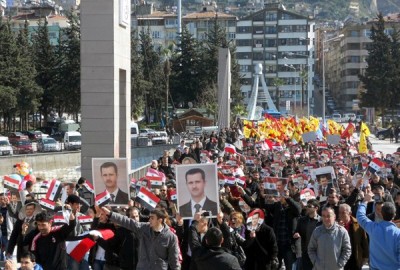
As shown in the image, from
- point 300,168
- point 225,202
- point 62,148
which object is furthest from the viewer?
point 62,148

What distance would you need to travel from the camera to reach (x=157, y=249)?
10.1m

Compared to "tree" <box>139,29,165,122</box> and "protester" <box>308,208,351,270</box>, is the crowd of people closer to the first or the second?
"protester" <box>308,208,351,270</box>

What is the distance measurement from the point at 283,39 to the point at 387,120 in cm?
6171

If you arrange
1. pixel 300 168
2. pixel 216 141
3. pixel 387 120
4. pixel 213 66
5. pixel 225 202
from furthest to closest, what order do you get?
pixel 387 120
pixel 213 66
pixel 216 141
pixel 300 168
pixel 225 202

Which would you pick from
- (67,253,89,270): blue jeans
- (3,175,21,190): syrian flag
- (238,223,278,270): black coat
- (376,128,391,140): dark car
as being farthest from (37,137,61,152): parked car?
(238,223,278,270): black coat

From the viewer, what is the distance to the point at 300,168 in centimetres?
2266

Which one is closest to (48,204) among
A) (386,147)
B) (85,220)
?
(85,220)

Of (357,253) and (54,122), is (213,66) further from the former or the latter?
(357,253)

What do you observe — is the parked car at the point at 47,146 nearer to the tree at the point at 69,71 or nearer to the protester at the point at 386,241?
the tree at the point at 69,71

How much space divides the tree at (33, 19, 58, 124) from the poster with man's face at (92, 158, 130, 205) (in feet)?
212

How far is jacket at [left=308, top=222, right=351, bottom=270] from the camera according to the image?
10.4m

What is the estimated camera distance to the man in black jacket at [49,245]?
34.4ft

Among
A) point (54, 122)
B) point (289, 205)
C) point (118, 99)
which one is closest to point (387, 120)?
point (54, 122)

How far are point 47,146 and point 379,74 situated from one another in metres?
55.7
